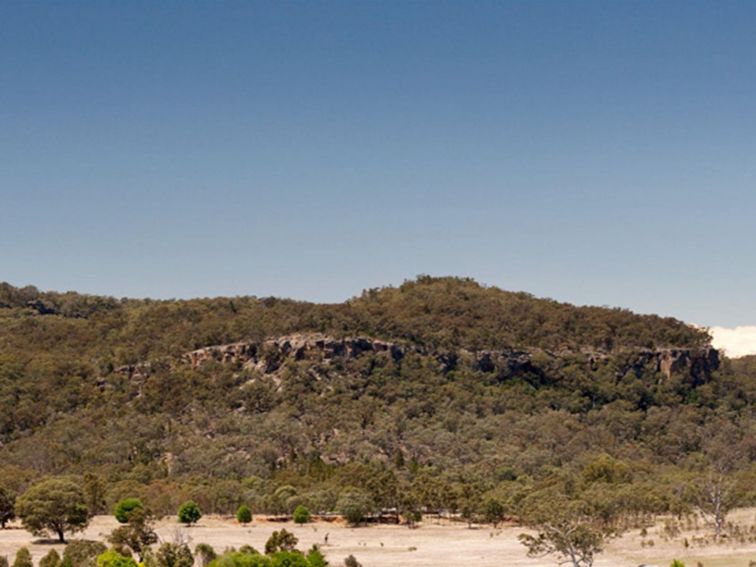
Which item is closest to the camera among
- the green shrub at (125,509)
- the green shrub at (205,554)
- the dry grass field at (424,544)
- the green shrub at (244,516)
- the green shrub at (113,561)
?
the green shrub at (113,561)

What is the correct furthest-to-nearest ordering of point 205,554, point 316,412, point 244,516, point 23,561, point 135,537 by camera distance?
point 316,412 → point 244,516 → point 135,537 → point 205,554 → point 23,561

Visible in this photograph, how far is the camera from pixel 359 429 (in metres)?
157

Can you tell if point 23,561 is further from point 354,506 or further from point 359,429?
point 359,429

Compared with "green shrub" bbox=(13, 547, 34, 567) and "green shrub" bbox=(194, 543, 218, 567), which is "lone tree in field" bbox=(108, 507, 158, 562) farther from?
"green shrub" bbox=(13, 547, 34, 567)

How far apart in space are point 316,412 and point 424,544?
265ft

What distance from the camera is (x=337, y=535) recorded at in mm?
91812

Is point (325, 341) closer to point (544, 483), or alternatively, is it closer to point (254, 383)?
point (254, 383)

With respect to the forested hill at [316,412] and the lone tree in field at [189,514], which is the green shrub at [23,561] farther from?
the forested hill at [316,412]

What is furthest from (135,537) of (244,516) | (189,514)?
(244,516)

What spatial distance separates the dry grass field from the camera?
68.8 m

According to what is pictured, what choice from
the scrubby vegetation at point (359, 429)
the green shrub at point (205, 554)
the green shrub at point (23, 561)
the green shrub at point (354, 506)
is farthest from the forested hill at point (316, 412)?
the green shrub at point (23, 561)

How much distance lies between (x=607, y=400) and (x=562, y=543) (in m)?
136

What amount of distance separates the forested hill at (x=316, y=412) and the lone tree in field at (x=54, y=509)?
2559 centimetres

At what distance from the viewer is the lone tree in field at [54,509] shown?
8269 centimetres
